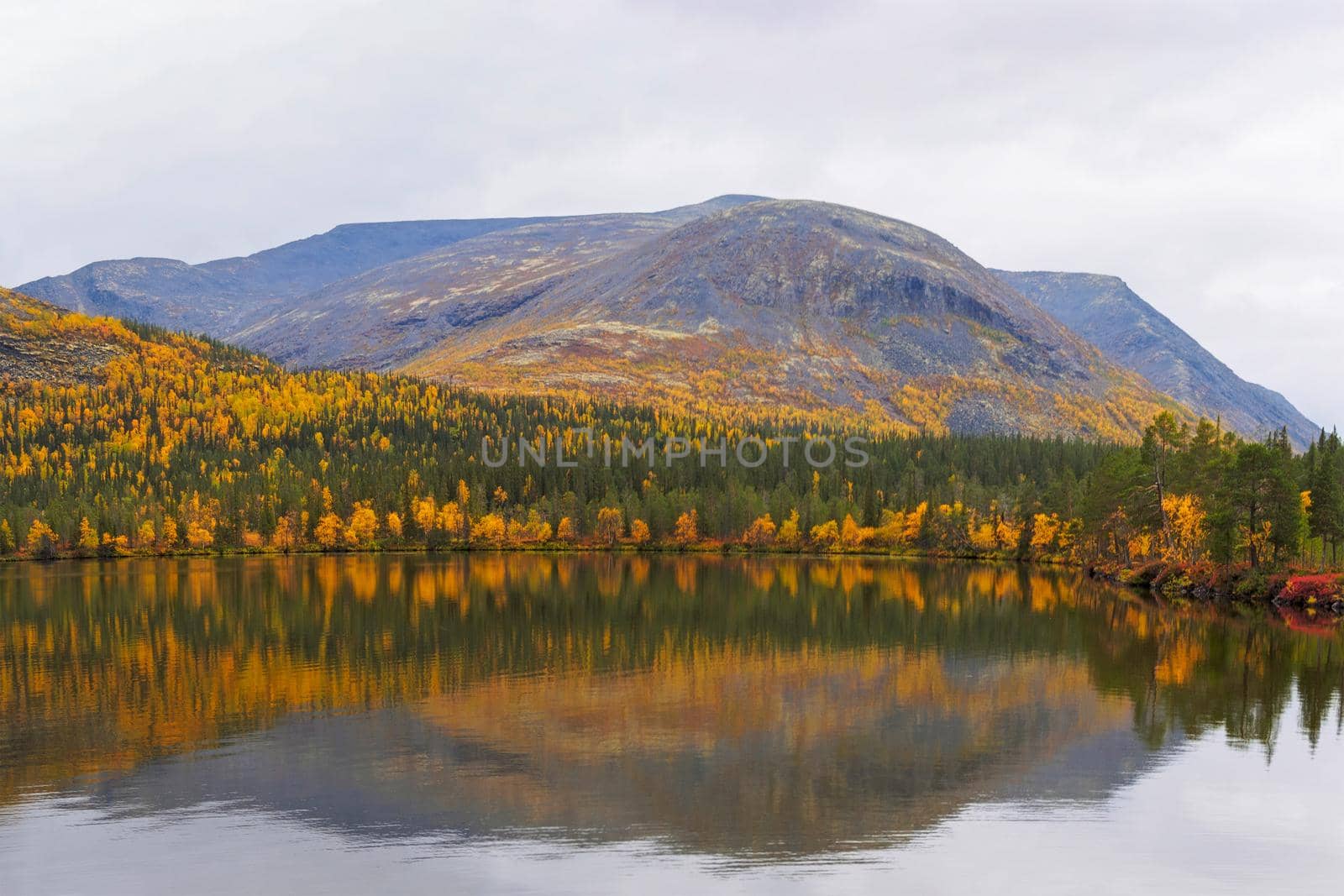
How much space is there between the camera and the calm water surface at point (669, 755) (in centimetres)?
2948

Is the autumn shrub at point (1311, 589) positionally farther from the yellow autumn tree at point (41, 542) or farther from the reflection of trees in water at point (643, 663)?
the yellow autumn tree at point (41, 542)

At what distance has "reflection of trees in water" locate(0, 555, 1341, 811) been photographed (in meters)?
46.0

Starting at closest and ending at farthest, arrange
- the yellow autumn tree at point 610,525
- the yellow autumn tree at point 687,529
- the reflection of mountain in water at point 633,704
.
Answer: the reflection of mountain in water at point 633,704, the yellow autumn tree at point 610,525, the yellow autumn tree at point 687,529

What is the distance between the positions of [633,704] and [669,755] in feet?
33.7

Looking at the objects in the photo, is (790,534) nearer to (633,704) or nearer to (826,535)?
(826,535)

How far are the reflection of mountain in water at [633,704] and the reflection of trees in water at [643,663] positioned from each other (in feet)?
0.92

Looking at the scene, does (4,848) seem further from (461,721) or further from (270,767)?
(461,721)

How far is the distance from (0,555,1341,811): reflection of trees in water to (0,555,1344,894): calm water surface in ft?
1.12

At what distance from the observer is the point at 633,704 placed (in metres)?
51.0

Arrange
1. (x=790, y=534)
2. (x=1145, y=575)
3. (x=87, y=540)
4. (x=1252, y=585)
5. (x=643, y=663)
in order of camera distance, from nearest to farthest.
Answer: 1. (x=643, y=663)
2. (x=1252, y=585)
3. (x=1145, y=575)
4. (x=87, y=540)
5. (x=790, y=534)

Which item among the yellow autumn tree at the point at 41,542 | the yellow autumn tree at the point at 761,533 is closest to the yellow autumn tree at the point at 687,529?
the yellow autumn tree at the point at 761,533

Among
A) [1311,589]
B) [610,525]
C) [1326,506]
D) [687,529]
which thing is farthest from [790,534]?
[1311,589]

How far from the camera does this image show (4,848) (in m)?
30.4

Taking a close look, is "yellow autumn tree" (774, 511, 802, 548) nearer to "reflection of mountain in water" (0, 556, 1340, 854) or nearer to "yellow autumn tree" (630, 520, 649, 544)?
"yellow autumn tree" (630, 520, 649, 544)
